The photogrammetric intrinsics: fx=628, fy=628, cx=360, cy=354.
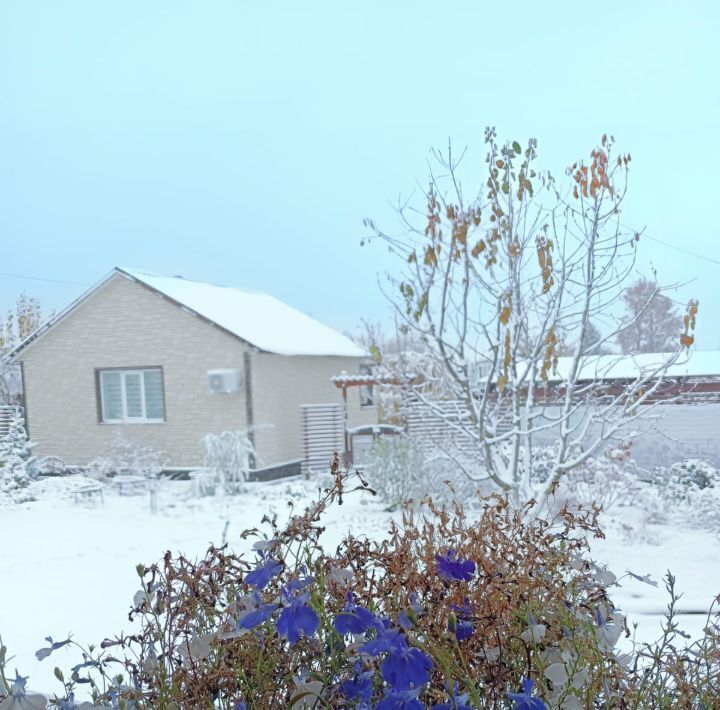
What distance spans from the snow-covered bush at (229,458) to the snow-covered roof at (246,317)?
0.86 m

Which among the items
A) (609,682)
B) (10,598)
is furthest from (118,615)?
(609,682)

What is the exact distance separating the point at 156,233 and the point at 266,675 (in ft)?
8.74

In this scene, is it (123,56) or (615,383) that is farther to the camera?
(615,383)

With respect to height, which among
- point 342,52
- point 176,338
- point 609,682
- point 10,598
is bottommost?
point 10,598

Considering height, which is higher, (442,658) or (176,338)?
(176,338)

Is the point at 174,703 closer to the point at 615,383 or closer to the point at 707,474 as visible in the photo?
the point at 615,383

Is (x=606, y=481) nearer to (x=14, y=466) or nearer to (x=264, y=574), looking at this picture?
(x=264, y=574)

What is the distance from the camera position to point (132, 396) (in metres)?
6.11

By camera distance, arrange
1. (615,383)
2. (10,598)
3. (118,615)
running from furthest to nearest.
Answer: (615,383) → (10,598) → (118,615)

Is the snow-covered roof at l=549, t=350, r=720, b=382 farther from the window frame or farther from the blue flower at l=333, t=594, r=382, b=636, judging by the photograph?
the window frame

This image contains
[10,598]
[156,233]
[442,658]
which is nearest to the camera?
[442,658]

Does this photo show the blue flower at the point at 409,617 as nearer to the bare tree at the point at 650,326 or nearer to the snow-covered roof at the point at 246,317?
the bare tree at the point at 650,326

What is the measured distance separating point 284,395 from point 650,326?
3.92m

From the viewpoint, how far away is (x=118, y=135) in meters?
2.73
